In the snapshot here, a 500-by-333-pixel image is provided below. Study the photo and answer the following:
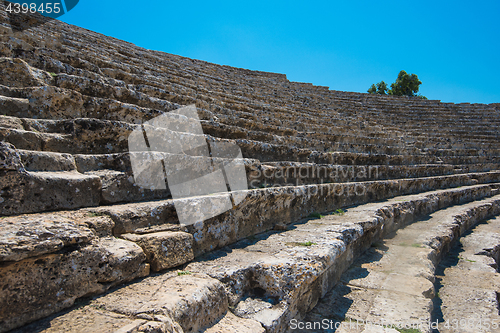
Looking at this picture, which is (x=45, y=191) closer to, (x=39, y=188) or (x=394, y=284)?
(x=39, y=188)

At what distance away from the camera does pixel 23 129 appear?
193 centimetres

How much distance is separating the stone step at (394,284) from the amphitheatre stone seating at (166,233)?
0.05 ft

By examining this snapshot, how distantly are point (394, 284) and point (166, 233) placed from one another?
1870mm

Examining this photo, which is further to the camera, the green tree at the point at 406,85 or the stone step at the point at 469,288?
the green tree at the point at 406,85

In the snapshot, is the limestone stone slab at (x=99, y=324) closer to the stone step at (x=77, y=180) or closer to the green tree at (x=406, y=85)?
the stone step at (x=77, y=180)

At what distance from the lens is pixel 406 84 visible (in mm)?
23484

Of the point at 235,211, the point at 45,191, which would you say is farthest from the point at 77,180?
the point at 235,211

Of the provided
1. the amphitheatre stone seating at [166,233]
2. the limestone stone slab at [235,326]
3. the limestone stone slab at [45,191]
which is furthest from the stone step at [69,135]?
the limestone stone slab at [235,326]

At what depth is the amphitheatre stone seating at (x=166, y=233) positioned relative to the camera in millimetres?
1216

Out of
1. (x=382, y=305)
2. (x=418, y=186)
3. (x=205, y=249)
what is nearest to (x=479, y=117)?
(x=418, y=186)

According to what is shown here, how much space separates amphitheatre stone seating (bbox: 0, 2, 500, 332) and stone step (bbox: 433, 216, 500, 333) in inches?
1.2

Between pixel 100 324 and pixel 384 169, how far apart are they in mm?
5365

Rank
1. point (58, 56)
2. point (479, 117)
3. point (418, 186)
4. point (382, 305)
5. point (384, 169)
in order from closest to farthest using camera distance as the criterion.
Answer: point (382, 305), point (58, 56), point (384, 169), point (418, 186), point (479, 117)

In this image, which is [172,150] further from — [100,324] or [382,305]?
[382,305]
